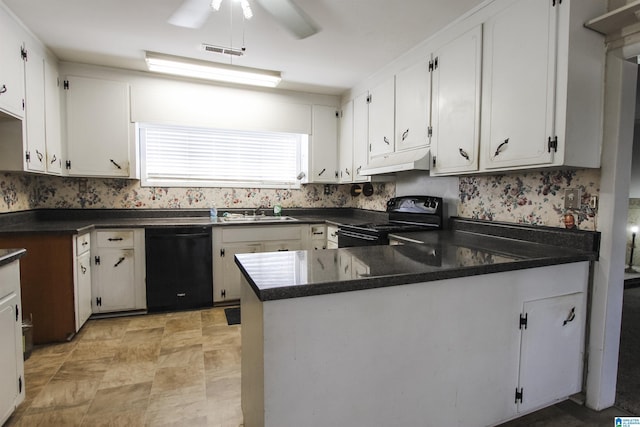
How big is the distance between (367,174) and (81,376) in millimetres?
2619

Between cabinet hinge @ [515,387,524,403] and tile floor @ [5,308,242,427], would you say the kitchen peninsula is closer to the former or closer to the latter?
cabinet hinge @ [515,387,524,403]

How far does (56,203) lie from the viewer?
3217 mm

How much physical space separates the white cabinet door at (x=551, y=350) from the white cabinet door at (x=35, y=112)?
3.35 m

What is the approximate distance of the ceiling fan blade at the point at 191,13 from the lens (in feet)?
5.40

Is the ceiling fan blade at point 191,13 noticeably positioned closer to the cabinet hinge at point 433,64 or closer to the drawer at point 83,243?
the cabinet hinge at point 433,64

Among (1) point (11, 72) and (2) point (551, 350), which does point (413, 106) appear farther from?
(1) point (11, 72)

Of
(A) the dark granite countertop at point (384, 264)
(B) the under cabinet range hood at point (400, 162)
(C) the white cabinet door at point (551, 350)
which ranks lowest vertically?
(C) the white cabinet door at point (551, 350)

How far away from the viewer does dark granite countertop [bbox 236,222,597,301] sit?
111 cm

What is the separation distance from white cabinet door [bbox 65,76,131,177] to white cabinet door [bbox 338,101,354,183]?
2.20m

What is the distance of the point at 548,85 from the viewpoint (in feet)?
5.38

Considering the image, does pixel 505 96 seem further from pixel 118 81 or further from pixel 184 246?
pixel 118 81

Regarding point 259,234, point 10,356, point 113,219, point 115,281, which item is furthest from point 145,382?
point 113,219

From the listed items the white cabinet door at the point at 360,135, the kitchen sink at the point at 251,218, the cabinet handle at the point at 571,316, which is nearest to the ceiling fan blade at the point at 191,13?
the white cabinet door at the point at 360,135

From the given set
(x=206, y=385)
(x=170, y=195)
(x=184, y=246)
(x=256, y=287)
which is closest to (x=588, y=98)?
(x=256, y=287)
